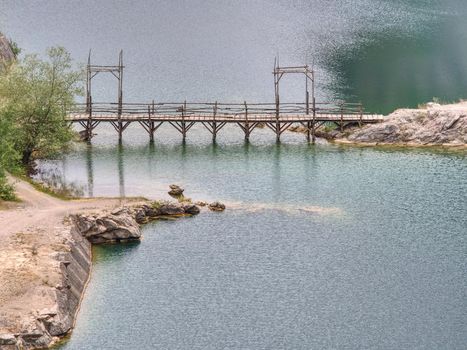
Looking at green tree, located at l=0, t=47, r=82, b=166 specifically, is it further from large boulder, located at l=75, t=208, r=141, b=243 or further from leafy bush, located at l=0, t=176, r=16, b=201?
large boulder, located at l=75, t=208, r=141, b=243

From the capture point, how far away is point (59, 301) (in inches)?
2352

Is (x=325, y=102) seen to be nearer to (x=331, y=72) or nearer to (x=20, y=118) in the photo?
(x=331, y=72)

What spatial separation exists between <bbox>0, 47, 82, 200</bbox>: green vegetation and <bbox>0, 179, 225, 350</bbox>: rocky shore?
1041 centimetres

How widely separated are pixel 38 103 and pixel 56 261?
3076cm

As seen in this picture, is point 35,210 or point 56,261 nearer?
point 56,261

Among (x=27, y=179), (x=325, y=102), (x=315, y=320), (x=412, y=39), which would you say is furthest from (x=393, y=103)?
(x=315, y=320)

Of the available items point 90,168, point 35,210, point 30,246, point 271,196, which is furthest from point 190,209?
point 30,246

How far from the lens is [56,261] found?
64750mm

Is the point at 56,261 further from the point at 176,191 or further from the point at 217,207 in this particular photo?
the point at 176,191

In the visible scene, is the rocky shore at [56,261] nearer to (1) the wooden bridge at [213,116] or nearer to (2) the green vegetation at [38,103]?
(2) the green vegetation at [38,103]

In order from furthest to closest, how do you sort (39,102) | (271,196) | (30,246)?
(39,102), (271,196), (30,246)

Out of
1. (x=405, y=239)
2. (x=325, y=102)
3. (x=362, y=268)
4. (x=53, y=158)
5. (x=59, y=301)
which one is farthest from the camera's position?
(x=325, y=102)

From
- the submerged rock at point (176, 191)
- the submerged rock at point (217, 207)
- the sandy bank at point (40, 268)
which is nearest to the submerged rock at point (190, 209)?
the submerged rock at point (217, 207)

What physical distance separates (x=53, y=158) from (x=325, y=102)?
132 feet
